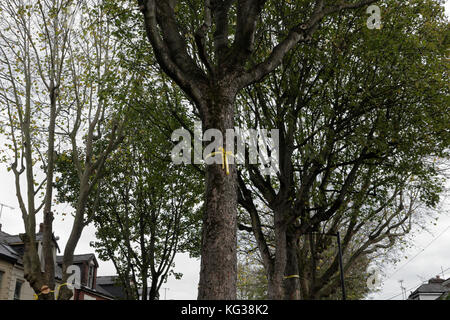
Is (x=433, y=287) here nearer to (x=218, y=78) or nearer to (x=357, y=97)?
(x=357, y=97)

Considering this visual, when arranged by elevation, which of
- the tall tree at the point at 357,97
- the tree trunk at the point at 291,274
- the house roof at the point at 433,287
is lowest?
the tree trunk at the point at 291,274

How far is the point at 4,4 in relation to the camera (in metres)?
12.3

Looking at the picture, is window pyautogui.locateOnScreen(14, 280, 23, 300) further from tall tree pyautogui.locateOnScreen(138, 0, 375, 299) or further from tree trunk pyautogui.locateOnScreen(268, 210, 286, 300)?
tall tree pyautogui.locateOnScreen(138, 0, 375, 299)

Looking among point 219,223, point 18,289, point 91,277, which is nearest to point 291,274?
point 219,223

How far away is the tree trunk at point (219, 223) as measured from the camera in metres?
5.37

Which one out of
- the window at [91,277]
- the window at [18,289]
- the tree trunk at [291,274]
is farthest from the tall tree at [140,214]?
the window at [91,277]

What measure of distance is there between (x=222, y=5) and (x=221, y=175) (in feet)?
12.3

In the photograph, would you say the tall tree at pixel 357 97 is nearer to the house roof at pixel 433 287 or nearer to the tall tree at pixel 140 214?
the tall tree at pixel 140 214

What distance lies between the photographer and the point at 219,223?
570 cm

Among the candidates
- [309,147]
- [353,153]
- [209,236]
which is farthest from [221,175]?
[353,153]

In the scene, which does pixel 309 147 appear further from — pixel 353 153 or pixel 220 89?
pixel 220 89

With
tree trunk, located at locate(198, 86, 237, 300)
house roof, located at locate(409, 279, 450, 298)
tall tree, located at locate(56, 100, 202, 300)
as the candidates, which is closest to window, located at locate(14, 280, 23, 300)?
tall tree, located at locate(56, 100, 202, 300)

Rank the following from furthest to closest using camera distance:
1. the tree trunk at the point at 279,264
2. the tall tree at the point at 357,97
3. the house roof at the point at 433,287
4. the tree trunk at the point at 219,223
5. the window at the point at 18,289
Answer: the house roof at the point at 433,287
the window at the point at 18,289
the tree trunk at the point at 279,264
the tall tree at the point at 357,97
the tree trunk at the point at 219,223
